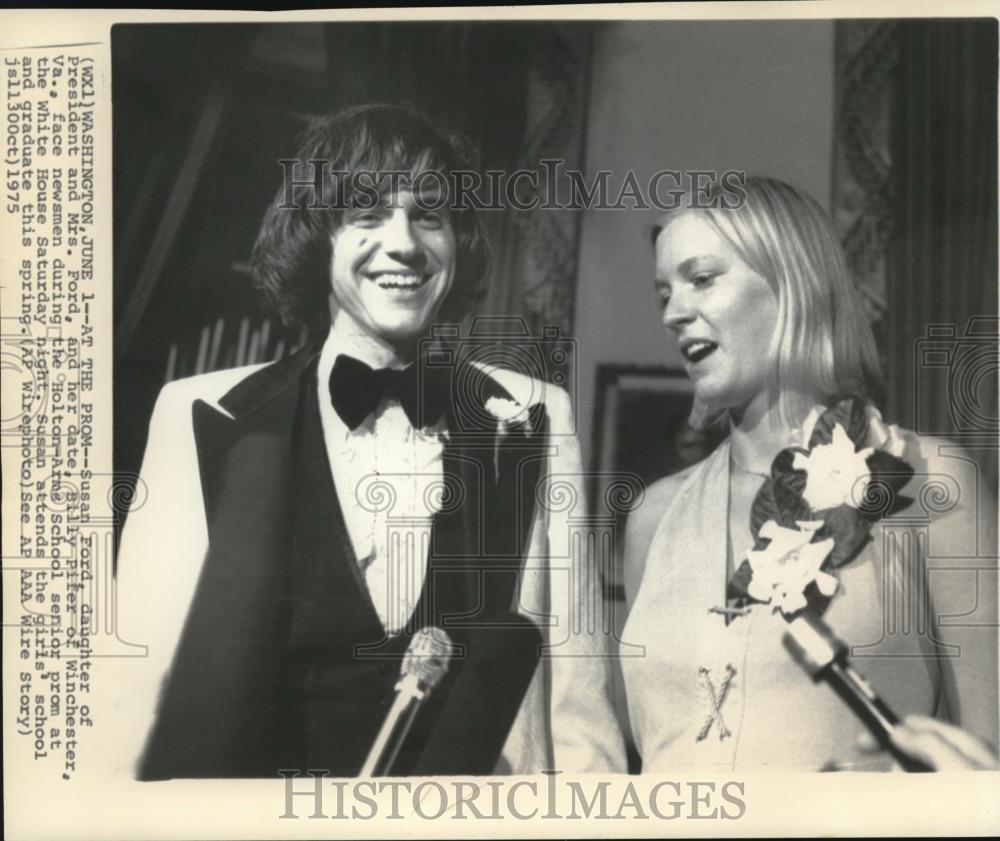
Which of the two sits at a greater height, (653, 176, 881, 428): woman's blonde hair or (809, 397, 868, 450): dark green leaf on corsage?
(653, 176, 881, 428): woman's blonde hair

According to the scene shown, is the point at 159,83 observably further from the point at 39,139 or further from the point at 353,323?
the point at 353,323

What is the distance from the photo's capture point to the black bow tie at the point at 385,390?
7.57ft

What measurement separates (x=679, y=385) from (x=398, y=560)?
763 millimetres

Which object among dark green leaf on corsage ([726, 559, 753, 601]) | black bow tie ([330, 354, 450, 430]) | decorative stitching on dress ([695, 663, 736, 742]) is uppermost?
black bow tie ([330, 354, 450, 430])

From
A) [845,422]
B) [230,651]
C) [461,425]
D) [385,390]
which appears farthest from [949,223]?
[230,651]

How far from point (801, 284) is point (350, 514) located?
1166 mm

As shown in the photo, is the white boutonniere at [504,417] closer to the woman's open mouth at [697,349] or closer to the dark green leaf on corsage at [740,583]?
the woman's open mouth at [697,349]

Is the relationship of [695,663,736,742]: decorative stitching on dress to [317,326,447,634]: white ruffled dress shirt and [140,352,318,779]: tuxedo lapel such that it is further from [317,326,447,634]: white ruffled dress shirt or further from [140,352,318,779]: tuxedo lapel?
[140,352,318,779]: tuxedo lapel

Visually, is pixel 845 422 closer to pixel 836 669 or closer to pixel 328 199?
pixel 836 669

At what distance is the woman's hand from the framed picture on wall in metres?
0.73

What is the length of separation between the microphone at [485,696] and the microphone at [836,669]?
0.60m

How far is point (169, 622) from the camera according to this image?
7.54ft

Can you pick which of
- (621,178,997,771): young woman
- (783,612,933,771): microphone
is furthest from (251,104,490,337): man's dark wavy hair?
(783,612,933,771): microphone

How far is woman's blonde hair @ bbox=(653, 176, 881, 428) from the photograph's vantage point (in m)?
2.31
